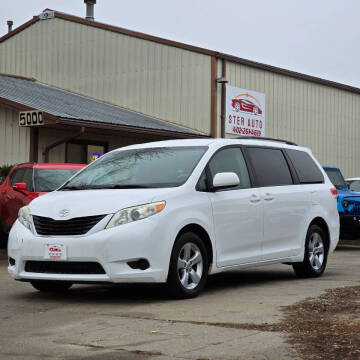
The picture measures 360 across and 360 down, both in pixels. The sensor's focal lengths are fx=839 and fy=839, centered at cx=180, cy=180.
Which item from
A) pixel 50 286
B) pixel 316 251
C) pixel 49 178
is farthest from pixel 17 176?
pixel 316 251

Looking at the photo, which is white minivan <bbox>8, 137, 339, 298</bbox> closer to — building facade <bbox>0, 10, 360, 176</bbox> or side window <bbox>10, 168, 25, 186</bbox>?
side window <bbox>10, 168, 25, 186</bbox>

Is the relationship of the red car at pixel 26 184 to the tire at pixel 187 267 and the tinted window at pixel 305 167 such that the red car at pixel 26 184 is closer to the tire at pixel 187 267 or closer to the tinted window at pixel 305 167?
the tinted window at pixel 305 167

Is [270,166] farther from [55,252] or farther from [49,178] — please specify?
[49,178]

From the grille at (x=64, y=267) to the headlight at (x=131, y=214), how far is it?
45 cm

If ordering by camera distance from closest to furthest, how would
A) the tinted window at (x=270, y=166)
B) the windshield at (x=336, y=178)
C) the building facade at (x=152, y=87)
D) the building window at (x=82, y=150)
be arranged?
the tinted window at (x=270, y=166), the windshield at (x=336, y=178), the building window at (x=82, y=150), the building facade at (x=152, y=87)

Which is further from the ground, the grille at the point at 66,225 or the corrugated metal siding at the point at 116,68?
the corrugated metal siding at the point at 116,68

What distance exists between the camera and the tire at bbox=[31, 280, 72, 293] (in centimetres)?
935

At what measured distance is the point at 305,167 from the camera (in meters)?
11.4

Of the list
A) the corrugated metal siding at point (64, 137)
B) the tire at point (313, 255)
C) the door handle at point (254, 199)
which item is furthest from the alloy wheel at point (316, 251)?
the corrugated metal siding at point (64, 137)

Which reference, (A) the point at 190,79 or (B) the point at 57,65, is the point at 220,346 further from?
(B) the point at 57,65

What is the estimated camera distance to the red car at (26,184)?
48.2 ft

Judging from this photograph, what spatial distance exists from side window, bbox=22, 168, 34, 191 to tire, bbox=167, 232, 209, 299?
6.52 metres

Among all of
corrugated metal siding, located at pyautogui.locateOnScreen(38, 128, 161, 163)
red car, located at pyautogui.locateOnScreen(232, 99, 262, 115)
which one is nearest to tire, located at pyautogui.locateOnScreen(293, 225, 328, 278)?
corrugated metal siding, located at pyautogui.locateOnScreen(38, 128, 161, 163)

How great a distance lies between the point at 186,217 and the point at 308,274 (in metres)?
2.97
